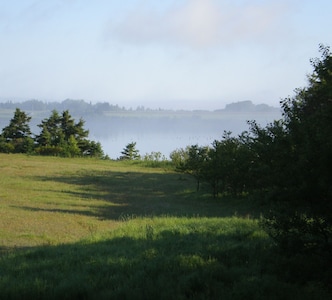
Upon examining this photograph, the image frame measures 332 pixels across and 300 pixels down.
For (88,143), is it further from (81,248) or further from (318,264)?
(318,264)

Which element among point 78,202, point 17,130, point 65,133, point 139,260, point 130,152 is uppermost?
point 65,133

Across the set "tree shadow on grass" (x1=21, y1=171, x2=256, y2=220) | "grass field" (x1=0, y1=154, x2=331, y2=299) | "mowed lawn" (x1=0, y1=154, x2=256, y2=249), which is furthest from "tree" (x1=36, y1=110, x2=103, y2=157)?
"grass field" (x1=0, y1=154, x2=331, y2=299)

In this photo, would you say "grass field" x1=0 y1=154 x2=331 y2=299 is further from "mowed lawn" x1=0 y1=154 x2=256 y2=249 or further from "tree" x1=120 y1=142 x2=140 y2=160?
"tree" x1=120 y1=142 x2=140 y2=160

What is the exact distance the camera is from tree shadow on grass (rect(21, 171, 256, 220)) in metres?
14.2

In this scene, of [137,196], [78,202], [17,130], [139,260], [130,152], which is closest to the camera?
[139,260]

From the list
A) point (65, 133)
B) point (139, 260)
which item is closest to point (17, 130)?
point (65, 133)

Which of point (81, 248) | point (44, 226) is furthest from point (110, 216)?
point (81, 248)

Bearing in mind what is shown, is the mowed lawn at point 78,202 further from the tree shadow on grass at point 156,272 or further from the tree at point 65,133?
the tree at point 65,133

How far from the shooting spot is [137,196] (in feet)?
62.6

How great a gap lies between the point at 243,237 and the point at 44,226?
5.71 m

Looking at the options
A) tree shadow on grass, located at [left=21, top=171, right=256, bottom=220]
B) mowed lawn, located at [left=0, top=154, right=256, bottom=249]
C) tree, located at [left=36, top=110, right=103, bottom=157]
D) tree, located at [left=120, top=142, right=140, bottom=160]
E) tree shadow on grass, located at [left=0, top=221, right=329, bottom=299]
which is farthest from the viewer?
tree, located at [left=120, top=142, right=140, bottom=160]

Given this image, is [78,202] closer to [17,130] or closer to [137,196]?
[137,196]

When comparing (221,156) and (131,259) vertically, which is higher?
(221,156)

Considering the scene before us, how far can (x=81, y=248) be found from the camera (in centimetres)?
762
